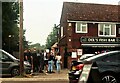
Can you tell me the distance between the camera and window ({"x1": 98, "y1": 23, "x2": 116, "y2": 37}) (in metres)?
43.3

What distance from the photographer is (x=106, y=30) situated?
43500mm

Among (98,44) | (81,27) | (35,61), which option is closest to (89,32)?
(81,27)

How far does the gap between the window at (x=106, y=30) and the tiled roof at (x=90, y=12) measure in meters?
0.64

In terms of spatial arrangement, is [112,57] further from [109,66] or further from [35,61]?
[35,61]

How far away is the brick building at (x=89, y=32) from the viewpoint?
4225cm

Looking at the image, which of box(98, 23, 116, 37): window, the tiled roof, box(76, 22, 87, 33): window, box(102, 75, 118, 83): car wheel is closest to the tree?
the tiled roof

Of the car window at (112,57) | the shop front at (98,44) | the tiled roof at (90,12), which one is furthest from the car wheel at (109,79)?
the tiled roof at (90,12)

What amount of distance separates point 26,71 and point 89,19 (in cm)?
1959

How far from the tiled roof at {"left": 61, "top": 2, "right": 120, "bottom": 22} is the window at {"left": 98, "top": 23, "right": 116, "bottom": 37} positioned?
64 cm

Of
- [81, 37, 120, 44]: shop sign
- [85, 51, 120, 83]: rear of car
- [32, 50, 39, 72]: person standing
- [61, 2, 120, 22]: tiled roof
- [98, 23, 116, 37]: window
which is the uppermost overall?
[61, 2, 120, 22]: tiled roof

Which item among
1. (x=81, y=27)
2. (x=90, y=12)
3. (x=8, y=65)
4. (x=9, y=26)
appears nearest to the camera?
(x=8, y=65)

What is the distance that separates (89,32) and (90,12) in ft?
8.96

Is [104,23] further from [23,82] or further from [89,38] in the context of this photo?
[23,82]

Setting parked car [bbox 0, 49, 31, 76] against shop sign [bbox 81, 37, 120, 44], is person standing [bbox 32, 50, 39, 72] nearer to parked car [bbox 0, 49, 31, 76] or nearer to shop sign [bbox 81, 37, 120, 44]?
parked car [bbox 0, 49, 31, 76]
